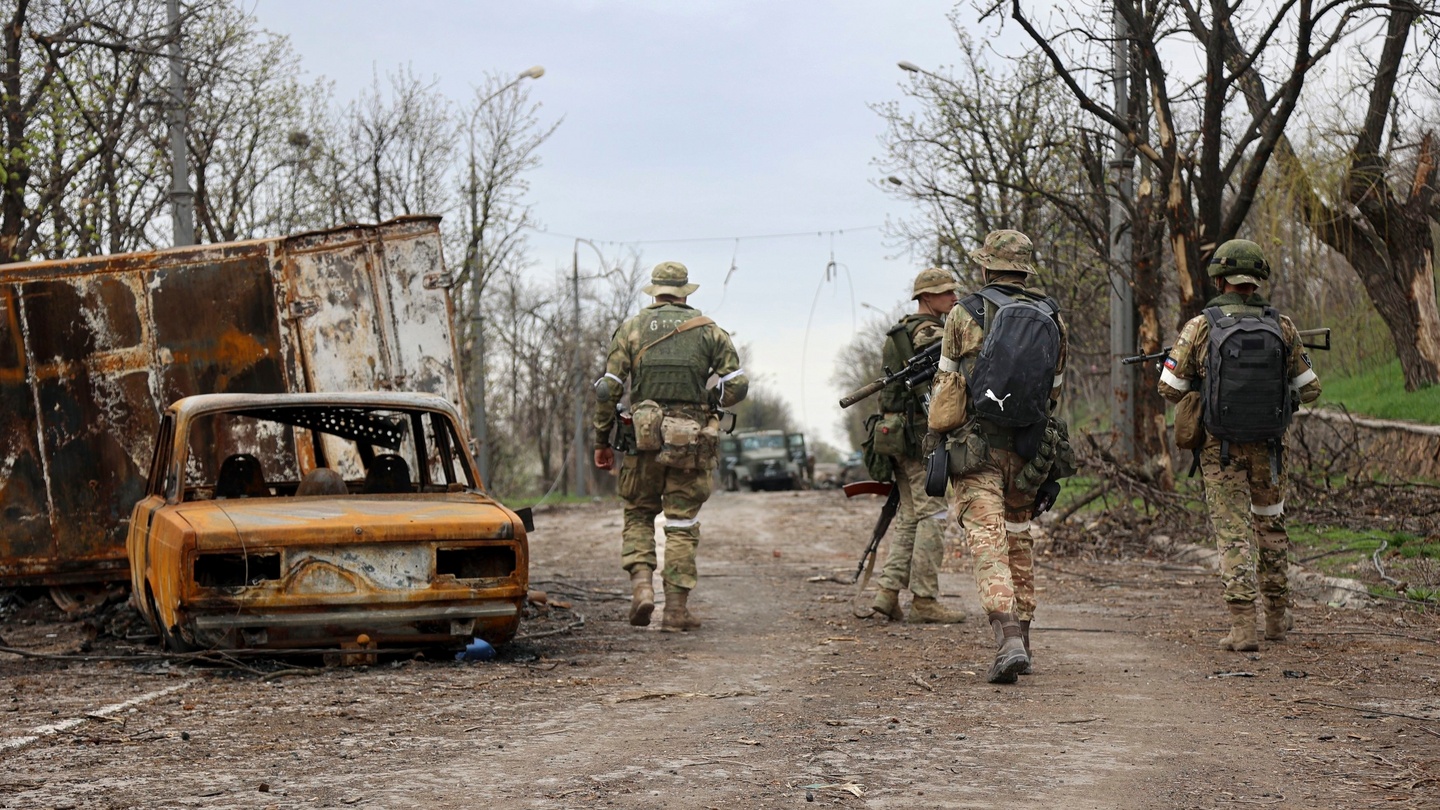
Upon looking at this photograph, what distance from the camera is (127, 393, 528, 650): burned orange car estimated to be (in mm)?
7086

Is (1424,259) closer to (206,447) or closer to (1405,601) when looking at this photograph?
(1405,601)

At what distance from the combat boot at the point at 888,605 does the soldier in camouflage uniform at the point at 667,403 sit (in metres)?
1.09

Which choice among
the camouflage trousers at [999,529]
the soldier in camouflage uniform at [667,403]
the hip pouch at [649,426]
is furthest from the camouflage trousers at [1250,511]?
the hip pouch at [649,426]

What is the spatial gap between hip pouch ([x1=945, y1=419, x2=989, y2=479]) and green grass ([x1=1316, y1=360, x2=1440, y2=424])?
26.7ft

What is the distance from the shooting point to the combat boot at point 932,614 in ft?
29.8

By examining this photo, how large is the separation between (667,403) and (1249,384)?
327 cm

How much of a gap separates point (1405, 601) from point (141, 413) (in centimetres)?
810

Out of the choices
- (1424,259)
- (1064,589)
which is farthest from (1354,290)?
(1064,589)

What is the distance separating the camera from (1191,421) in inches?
311

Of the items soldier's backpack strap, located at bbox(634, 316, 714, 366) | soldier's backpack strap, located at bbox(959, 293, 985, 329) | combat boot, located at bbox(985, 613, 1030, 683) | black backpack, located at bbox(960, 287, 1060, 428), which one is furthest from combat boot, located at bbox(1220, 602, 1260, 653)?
soldier's backpack strap, located at bbox(634, 316, 714, 366)

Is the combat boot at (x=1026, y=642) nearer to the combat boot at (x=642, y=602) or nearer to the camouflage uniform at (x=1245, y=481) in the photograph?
the camouflage uniform at (x=1245, y=481)

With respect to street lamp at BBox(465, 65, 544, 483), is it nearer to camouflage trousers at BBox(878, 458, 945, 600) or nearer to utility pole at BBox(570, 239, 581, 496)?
utility pole at BBox(570, 239, 581, 496)

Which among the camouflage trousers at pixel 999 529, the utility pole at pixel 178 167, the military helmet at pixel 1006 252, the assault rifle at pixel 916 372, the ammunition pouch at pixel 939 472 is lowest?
the camouflage trousers at pixel 999 529

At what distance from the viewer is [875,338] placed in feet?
282
